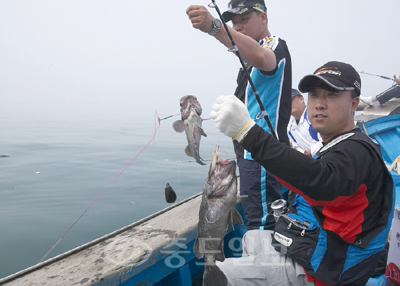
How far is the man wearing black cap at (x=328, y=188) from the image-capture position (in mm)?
1554

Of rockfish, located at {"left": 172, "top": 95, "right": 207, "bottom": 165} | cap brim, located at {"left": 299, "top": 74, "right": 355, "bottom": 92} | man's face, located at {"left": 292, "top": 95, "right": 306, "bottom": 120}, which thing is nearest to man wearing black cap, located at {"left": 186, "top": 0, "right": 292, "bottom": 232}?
rockfish, located at {"left": 172, "top": 95, "right": 207, "bottom": 165}

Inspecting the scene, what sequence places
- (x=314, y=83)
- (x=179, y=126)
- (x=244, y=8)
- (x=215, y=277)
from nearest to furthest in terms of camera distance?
(x=314, y=83) → (x=215, y=277) → (x=244, y=8) → (x=179, y=126)

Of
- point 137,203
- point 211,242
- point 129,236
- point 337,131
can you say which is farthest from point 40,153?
point 337,131

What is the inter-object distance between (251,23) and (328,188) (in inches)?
86.9

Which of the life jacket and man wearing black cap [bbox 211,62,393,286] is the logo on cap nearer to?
man wearing black cap [bbox 211,62,393,286]

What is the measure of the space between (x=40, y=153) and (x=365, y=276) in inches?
569

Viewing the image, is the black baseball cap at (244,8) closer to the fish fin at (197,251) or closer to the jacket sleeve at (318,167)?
the jacket sleeve at (318,167)

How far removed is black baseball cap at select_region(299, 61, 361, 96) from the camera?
1.83 meters

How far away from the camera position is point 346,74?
188 cm

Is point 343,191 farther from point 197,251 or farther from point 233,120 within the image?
point 197,251

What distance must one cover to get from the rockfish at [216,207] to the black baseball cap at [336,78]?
0.86 m

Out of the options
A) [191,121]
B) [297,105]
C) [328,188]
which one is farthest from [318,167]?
[297,105]

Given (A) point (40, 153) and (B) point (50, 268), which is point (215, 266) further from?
(A) point (40, 153)

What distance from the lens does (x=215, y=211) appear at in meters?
2.28
